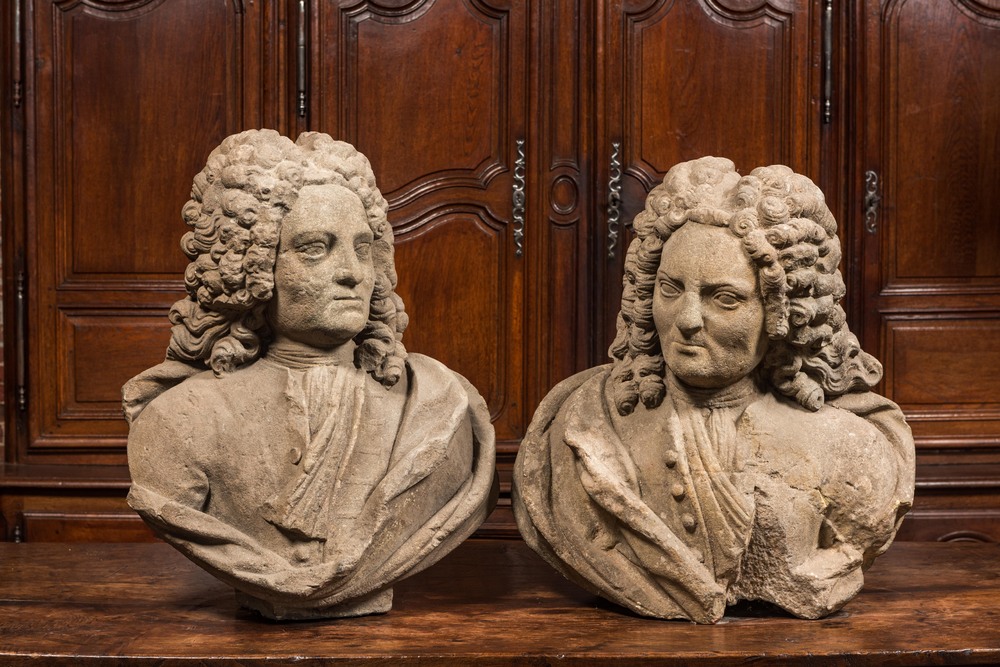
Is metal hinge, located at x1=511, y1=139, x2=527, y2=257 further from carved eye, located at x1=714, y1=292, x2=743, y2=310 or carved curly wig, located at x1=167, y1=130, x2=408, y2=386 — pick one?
carved eye, located at x1=714, y1=292, x2=743, y2=310

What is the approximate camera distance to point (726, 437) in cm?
359

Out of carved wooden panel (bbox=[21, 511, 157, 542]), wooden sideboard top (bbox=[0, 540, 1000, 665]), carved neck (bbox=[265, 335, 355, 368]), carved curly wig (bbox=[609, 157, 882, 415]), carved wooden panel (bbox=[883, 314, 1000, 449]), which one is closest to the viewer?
wooden sideboard top (bbox=[0, 540, 1000, 665])

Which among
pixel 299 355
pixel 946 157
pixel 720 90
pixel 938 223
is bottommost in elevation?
→ pixel 299 355

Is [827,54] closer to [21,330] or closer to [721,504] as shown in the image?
[721,504]

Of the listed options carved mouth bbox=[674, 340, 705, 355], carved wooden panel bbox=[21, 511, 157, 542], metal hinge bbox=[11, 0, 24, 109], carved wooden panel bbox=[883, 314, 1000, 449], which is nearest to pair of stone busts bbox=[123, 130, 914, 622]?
carved mouth bbox=[674, 340, 705, 355]

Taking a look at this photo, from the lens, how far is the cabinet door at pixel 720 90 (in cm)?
539

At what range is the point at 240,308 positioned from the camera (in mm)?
3598

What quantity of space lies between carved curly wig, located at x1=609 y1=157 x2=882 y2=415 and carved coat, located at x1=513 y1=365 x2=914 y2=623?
72 mm

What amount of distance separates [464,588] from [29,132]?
2.58m

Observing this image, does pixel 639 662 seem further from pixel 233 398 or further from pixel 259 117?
pixel 259 117

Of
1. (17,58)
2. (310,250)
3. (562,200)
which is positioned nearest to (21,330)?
(17,58)

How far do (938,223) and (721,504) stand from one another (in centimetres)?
239

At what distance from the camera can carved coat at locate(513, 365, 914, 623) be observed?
3.54 metres

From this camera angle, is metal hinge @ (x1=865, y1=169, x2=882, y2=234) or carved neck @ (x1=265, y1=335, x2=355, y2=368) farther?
metal hinge @ (x1=865, y1=169, x2=882, y2=234)
